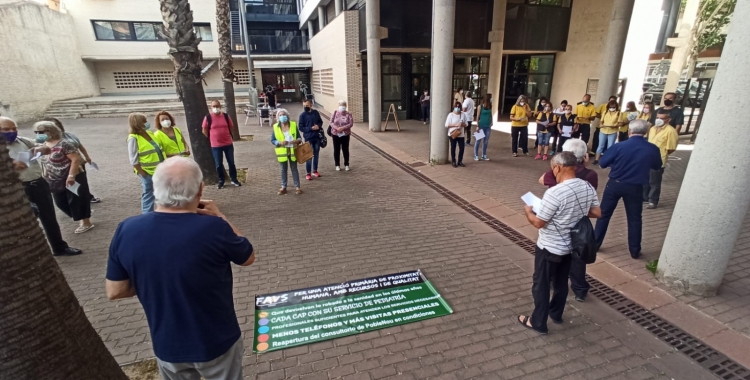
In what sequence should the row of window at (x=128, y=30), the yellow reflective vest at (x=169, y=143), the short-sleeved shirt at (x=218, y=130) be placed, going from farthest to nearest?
1. the row of window at (x=128, y=30)
2. the short-sleeved shirt at (x=218, y=130)
3. the yellow reflective vest at (x=169, y=143)

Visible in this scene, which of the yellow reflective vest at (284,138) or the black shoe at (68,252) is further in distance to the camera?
the yellow reflective vest at (284,138)

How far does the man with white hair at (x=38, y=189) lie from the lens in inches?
174

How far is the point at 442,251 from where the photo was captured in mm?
4918

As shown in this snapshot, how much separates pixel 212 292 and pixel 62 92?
2916 cm

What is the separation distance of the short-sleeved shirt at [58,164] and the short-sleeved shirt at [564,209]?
6151 mm

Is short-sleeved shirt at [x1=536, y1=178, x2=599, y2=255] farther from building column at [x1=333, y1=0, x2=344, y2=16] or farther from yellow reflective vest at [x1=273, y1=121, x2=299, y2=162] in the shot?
building column at [x1=333, y1=0, x2=344, y2=16]

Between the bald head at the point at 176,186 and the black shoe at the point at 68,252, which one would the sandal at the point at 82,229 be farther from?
the bald head at the point at 176,186

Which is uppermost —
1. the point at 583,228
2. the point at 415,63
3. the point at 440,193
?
the point at 415,63

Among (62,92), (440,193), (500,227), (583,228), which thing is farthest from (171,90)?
(583,228)

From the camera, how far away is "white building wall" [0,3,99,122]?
1827 cm

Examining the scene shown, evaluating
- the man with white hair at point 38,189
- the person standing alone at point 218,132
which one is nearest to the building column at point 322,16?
the person standing alone at point 218,132

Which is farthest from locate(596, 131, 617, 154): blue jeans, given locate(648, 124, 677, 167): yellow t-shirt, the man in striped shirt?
the man in striped shirt

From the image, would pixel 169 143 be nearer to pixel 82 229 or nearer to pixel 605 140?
pixel 82 229

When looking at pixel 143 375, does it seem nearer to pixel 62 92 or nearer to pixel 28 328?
pixel 28 328
